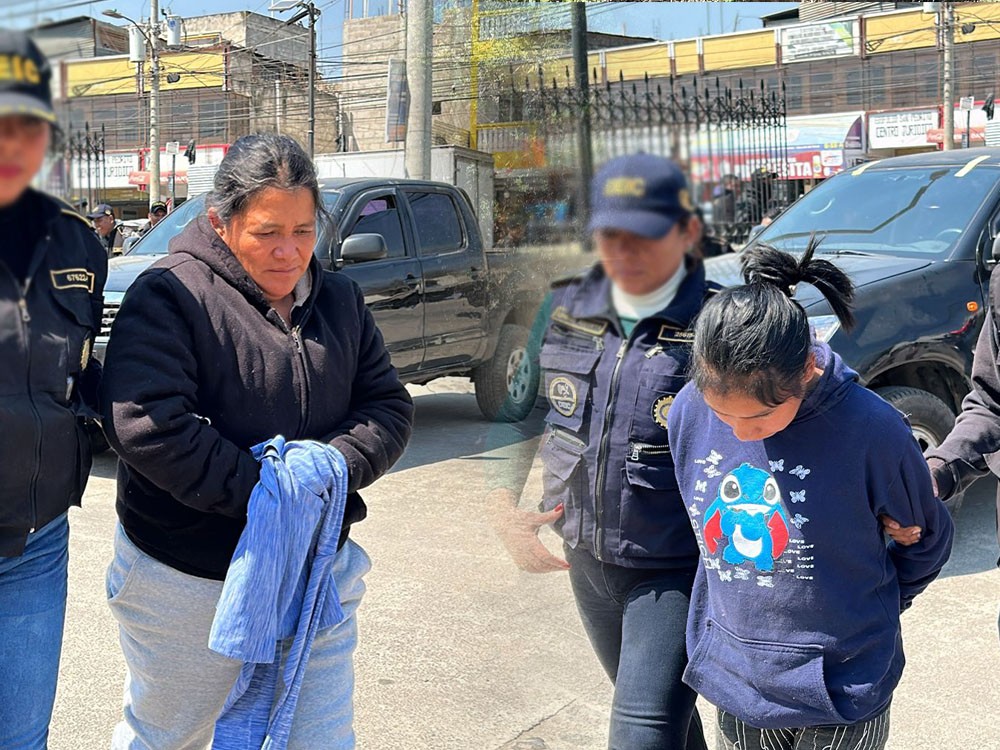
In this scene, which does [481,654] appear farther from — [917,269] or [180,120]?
[180,120]

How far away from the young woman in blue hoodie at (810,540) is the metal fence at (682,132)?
88 centimetres

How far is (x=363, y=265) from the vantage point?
6941 millimetres

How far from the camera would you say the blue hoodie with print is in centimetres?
186

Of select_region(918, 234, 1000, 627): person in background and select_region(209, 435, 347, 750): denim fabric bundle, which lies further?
select_region(918, 234, 1000, 627): person in background

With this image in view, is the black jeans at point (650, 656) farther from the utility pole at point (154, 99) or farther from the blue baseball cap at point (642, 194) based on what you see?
the blue baseball cap at point (642, 194)

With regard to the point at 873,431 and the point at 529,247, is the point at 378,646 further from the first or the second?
the point at 529,247

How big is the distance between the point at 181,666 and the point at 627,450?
104cm

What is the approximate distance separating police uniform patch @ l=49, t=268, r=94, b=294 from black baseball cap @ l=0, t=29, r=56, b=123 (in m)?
0.67

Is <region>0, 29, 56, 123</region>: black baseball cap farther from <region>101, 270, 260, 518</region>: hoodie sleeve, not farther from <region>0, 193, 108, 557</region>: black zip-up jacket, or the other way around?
<region>101, 270, 260, 518</region>: hoodie sleeve

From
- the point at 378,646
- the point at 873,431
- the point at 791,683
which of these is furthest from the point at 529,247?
the point at 378,646

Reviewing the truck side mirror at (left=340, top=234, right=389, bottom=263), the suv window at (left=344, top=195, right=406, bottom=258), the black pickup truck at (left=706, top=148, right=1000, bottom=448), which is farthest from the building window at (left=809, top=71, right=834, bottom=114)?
the suv window at (left=344, top=195, right=406, bottom=258)

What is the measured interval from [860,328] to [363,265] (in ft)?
11.5

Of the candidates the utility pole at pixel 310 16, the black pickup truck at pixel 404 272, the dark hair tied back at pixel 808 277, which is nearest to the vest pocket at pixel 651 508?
the dark hair tied back at pixel 808 277

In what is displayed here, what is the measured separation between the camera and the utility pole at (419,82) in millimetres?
1181
